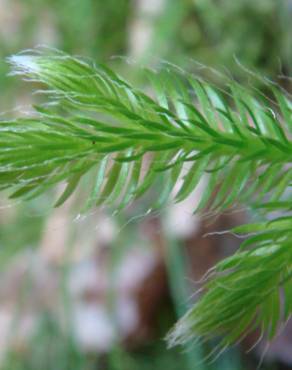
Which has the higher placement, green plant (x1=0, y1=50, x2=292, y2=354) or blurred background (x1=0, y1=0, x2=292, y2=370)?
blurred background (x1=0, y1=0, x2=292, y2=370)

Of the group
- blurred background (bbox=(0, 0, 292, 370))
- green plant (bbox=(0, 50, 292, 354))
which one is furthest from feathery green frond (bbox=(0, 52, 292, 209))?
blurred background (bbox=(0, 0, 292, 370))

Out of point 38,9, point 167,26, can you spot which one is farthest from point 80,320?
point 38,9

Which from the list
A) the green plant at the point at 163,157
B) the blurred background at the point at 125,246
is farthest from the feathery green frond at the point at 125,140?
the blurred background at the point at 125,246

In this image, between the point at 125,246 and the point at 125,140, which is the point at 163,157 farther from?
the point at 125,246

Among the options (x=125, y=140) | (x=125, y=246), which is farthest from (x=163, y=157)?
(x=125, y=246)

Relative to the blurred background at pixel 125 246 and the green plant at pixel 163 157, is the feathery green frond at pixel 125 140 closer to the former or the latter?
the green plant at pixel 163 157

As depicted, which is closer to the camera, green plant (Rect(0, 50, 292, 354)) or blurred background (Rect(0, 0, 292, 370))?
green plant (Rect(0, 50, 292, 354))

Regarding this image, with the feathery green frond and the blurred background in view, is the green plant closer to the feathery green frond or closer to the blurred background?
the feathery green frond
